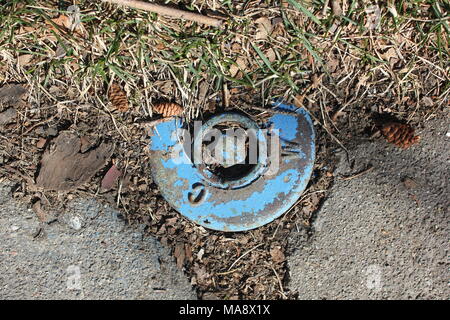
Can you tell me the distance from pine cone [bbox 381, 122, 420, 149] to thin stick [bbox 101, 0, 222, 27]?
3.01ft

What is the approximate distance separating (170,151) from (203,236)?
43 cm

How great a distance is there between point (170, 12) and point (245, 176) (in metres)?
0.83

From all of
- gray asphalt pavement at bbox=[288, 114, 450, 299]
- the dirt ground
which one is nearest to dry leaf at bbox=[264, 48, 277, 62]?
the dirt ground

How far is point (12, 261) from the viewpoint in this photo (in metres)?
2.47

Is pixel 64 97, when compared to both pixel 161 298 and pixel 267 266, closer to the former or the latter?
pixel 161 298

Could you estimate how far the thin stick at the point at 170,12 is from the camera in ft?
7.75

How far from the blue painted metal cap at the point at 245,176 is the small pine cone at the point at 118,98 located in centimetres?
31

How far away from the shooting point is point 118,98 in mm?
2484

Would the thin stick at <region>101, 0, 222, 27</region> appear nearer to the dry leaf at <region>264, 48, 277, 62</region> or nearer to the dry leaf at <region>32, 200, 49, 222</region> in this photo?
the dry leaf at <region>264, 48, 277, 62</region>

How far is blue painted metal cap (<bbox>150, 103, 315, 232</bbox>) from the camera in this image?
241 centimetres

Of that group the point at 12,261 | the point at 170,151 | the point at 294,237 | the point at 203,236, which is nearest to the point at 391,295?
the point at 294,237

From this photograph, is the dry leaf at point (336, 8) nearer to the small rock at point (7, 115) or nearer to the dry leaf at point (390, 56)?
the dry leaf at point (390, 56)

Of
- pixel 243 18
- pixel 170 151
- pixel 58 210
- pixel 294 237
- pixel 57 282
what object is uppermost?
pixel 243 18

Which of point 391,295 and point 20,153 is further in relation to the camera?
point 20,153
